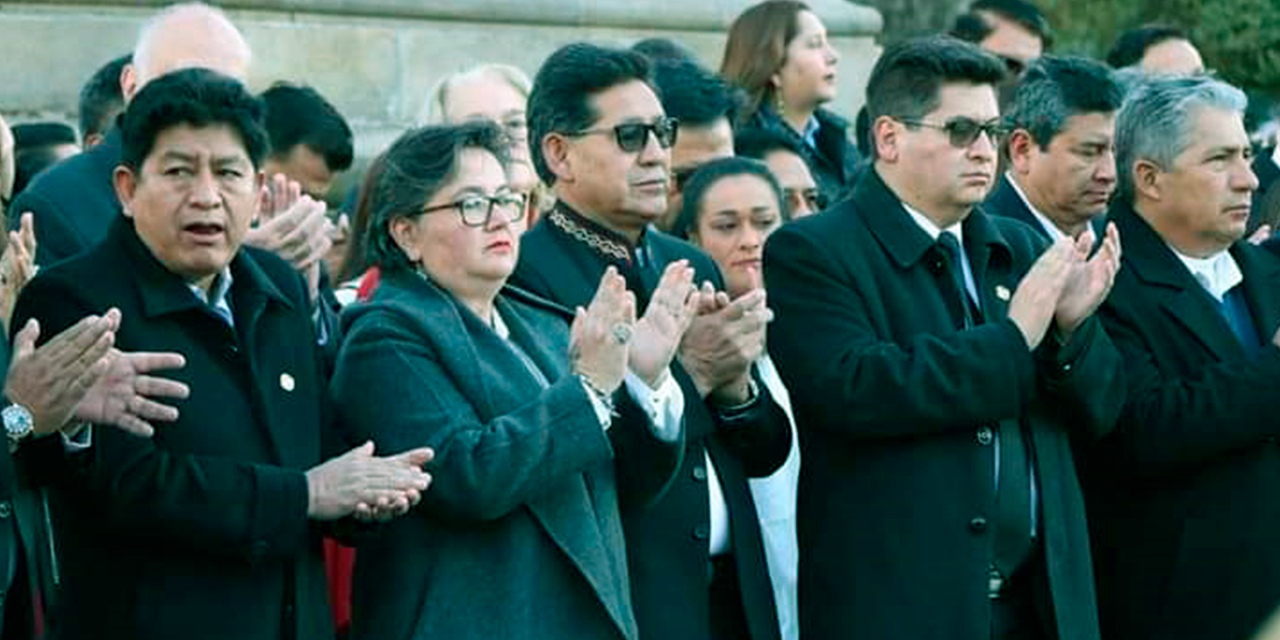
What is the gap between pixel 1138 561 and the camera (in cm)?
752

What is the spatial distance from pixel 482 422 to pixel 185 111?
0.97 metres

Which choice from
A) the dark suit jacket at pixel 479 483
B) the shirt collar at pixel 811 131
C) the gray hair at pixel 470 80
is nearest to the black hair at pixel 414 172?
the dark suit jacket at pixel 479 483

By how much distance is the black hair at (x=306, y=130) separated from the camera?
813cm

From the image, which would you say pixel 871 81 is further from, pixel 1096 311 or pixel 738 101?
pixel 738 101

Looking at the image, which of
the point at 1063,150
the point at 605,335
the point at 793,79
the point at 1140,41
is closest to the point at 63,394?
the point at 605,335

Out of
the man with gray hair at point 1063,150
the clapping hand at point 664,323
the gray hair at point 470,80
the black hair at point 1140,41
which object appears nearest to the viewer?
the clapping hand at point 664,323

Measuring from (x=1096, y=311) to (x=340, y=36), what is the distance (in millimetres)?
4069

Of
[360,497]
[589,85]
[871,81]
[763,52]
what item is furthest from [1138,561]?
[763,52]

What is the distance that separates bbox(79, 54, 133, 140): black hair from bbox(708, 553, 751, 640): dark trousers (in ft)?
8.76

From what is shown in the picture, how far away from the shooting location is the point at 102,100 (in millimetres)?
8492

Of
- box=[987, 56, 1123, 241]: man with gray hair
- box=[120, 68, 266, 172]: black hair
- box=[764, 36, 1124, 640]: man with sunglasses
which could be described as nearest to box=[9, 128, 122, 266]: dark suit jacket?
box=[120, 68, 266, 172]: black hair

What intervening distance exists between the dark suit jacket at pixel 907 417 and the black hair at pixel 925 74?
0.25 m

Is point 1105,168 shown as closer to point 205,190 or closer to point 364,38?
point 205,190

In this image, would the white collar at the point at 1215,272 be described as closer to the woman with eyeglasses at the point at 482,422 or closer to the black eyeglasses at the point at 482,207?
the woman with eyeglasses at the point at 482,422
